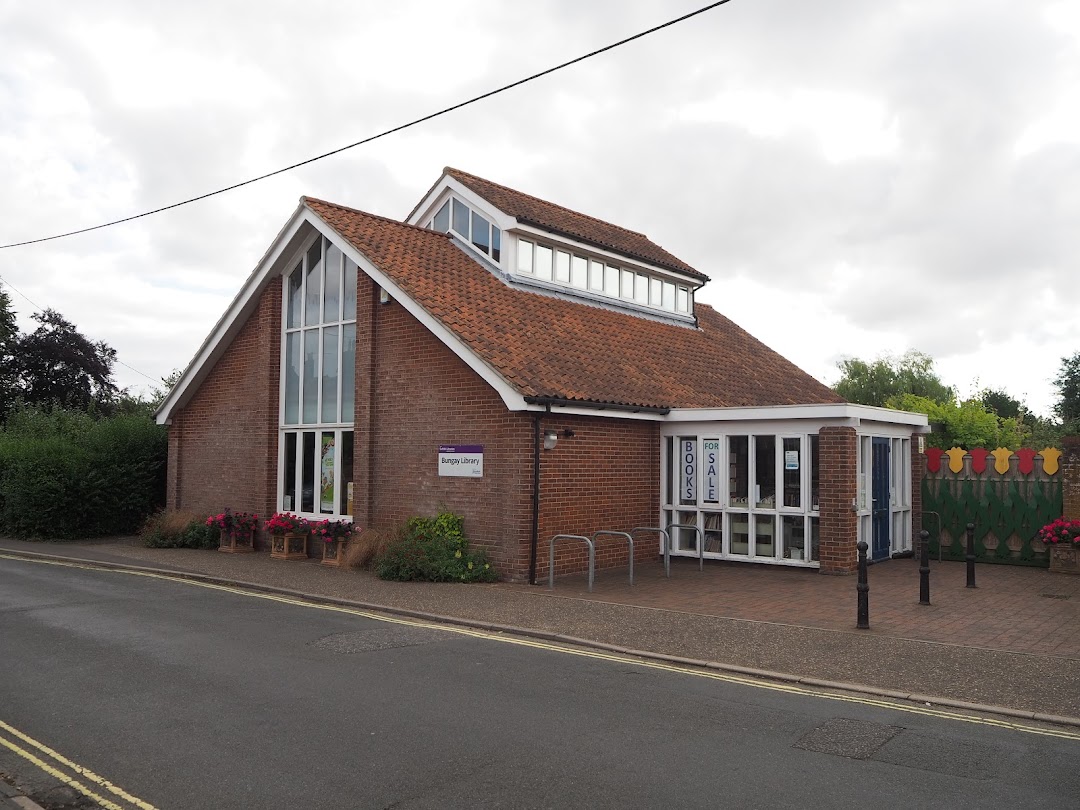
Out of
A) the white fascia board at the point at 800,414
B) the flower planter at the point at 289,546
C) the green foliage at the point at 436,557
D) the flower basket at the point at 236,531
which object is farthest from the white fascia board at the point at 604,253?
the flower basket at the point at 236,531

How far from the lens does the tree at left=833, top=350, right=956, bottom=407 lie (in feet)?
161

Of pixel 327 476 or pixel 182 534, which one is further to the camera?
pixel 182 534

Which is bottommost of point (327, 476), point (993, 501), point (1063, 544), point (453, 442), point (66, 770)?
point (66, 770)

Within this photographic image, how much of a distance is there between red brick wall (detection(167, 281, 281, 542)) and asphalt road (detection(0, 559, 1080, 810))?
29.4 feet

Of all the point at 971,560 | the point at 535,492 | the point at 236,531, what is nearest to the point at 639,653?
the point at 535,492

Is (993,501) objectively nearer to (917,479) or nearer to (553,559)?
(917,479)

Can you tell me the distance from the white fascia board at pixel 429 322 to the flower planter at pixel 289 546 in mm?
5048

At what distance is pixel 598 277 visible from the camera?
21141mm

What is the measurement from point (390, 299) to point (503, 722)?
10.6 metres

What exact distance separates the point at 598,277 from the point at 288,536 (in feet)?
30.9

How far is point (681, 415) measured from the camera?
627 inches

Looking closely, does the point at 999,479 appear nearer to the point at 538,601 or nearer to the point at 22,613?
the point at 538,601

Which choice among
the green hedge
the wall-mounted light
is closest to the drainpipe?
the wall-mounted light

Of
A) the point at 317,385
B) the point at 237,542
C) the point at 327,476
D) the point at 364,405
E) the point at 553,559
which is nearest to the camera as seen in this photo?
the point at 553,559
